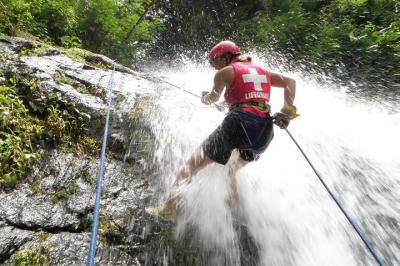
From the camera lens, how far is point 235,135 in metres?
3.01

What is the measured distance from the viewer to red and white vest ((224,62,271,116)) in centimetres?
302

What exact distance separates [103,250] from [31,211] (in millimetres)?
855

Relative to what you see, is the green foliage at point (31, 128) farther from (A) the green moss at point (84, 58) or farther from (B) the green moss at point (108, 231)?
(A) the green moss at point (84, 58)

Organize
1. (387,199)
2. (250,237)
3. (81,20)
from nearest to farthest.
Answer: (250,237) < (387,199) < (81,20)

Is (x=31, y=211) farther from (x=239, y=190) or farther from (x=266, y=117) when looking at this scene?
(x=266, y=117)

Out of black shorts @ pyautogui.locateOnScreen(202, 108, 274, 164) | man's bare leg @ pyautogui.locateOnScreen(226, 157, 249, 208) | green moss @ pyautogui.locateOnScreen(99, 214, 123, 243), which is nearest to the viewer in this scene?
green moss @ pyautogui.locateOnScreen(99, 214, 123, 243)

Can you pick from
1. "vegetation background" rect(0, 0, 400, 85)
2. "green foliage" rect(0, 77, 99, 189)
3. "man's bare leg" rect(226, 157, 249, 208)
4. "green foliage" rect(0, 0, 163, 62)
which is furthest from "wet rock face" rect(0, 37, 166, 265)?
"vegetation background" rect(0, 0, 400, 85)

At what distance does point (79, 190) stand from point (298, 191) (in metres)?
2.75

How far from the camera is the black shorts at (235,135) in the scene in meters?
2.96

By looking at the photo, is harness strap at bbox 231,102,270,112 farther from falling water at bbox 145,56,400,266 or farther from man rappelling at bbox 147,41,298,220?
falling water at bbox 145,56,400,266

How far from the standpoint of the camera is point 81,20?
8594 mm

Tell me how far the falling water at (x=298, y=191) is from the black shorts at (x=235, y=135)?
54cm

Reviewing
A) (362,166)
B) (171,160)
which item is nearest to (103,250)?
(171,160)

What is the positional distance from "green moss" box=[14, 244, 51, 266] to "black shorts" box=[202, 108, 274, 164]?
5.78 ft
